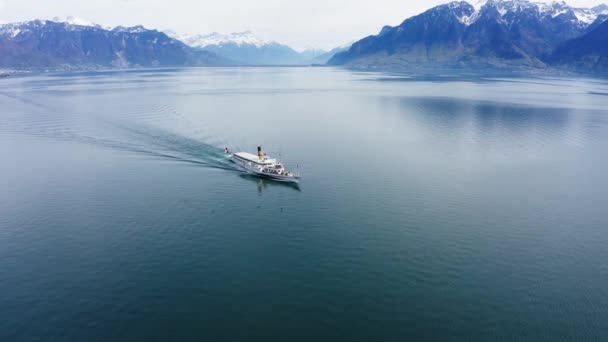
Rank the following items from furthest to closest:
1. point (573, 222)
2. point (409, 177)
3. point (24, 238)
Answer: point (409, 177) < point (573, 222) < point (24, 238)

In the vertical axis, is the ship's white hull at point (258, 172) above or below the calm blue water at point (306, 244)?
above

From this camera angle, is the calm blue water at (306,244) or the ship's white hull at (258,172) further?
the ship's white hull at (258,172)

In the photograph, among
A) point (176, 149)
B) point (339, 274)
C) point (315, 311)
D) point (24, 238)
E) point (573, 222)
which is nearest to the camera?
point (315, 311)

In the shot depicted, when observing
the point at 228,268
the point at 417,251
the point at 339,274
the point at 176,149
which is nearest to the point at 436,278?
the point at 417,251

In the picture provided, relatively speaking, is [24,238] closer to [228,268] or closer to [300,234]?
[228,268]

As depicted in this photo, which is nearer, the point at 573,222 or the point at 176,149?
the point at 573,222
